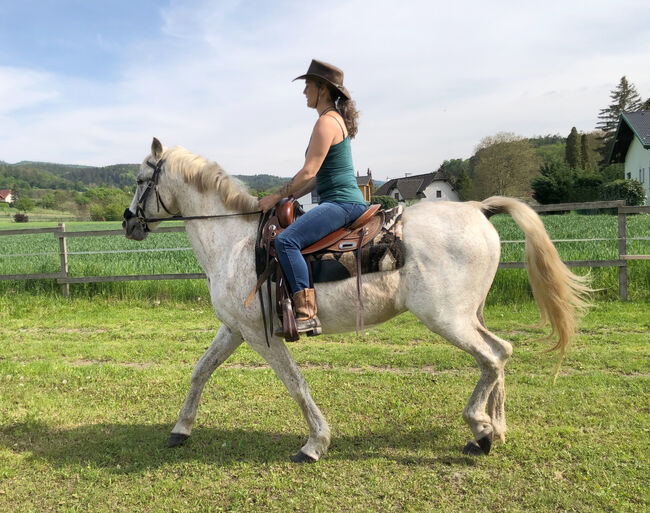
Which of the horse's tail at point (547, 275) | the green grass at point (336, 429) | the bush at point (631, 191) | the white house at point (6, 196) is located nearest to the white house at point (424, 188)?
the bush at point (631, 191)

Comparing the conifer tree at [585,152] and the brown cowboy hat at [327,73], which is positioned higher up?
the conifer tree at [585,152]

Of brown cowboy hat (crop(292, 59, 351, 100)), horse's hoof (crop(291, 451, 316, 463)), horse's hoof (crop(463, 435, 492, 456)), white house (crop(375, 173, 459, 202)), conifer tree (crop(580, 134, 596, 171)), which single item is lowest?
horse's hoof (crop(291, 451, 316, 463))

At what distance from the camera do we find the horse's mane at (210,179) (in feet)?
13.4

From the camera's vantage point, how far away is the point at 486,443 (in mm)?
3818

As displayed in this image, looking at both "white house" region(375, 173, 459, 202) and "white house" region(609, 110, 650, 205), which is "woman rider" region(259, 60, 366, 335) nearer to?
"white house" region(609, 110, 650, 205)

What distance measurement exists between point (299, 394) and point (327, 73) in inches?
105

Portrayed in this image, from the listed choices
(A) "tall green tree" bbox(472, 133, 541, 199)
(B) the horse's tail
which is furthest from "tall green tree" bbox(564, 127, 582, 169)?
(B) the horse's tail

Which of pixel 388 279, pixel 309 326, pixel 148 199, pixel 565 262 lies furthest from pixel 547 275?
pixel 565 262

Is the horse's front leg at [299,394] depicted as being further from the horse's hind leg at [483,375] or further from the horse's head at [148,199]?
the horse's head at [148,199]

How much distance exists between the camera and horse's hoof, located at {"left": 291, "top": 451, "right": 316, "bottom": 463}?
3881mm

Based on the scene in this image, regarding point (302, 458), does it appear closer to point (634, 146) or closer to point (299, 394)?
point (299, 394)

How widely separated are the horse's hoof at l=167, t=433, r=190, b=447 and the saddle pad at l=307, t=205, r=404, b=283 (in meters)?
2.00

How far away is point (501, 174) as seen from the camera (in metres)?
59.6

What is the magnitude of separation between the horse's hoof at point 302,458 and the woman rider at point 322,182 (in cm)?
107
